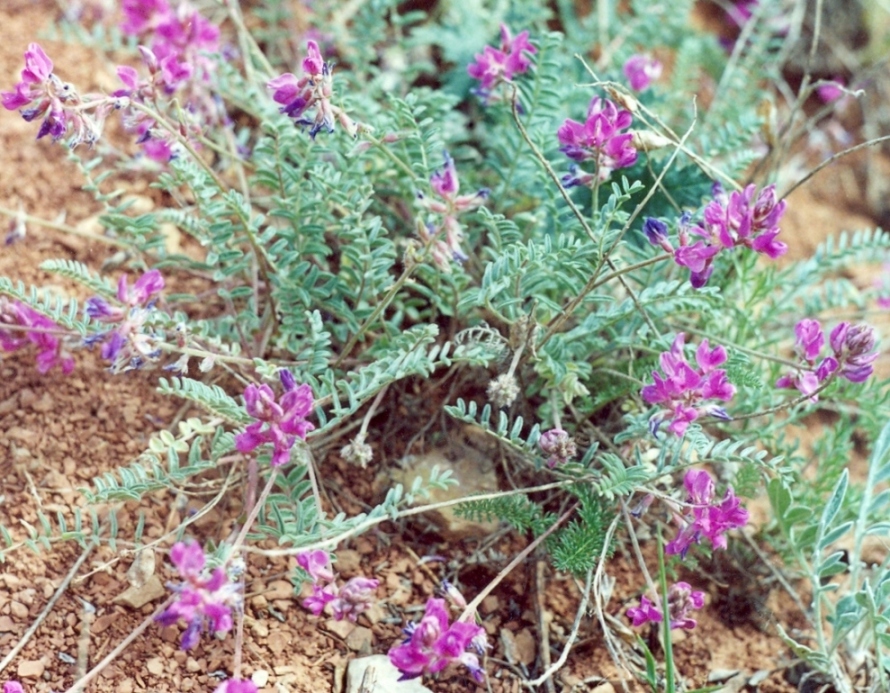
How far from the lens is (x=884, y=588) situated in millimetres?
1799

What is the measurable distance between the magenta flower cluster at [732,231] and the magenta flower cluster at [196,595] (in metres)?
0.93

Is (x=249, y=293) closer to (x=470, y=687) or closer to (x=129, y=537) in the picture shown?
(x=129, y=537)

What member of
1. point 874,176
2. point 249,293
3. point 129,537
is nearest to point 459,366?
point 249,293

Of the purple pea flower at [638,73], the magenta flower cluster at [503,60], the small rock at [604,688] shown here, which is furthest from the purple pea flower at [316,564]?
the purple pea flower at [638,73]

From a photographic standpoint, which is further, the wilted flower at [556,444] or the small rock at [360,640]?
the small rock at [360,640]

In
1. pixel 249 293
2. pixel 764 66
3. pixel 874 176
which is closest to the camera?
pixel 249 293

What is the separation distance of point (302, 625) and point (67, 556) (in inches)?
19.0

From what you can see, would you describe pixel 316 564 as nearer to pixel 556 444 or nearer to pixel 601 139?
pixel 556 444

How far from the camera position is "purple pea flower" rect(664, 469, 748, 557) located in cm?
174

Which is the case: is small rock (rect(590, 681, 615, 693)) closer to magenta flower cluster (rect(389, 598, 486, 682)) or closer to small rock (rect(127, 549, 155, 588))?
magenta flower cluster (rect(389, 598, 486, 682))

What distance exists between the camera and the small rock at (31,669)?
1729 mm

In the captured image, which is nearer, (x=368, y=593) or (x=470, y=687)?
(x=368, y=593)

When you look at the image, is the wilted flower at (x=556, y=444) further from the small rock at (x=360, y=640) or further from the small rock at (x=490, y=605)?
the small rock at (x=360, y=640)

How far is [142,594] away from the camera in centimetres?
185
